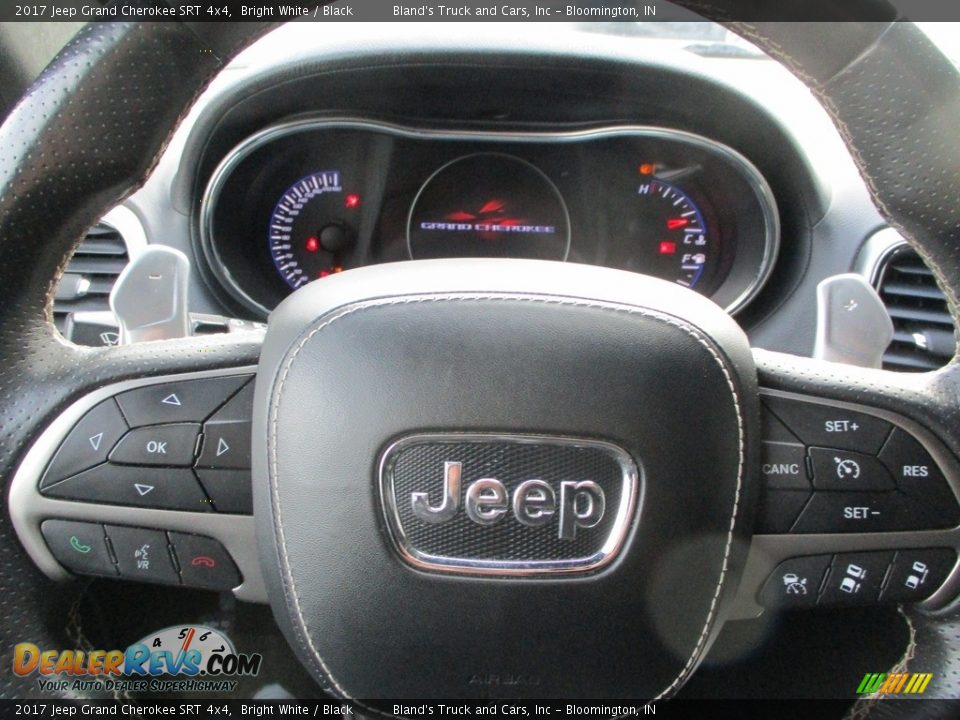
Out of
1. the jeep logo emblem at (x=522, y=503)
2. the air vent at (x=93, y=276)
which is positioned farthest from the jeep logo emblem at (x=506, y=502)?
the air vent at (x=93, y=276)

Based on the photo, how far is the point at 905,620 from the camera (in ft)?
3.55

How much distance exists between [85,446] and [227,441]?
0.48ft

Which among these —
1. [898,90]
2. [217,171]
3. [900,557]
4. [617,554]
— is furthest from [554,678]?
[217,171]

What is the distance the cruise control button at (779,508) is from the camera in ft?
3.09

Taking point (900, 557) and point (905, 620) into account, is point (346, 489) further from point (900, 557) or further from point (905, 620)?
point (905, 620)

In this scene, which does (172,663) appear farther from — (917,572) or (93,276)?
(93,276)

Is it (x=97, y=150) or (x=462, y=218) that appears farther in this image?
(x=462, y=218)

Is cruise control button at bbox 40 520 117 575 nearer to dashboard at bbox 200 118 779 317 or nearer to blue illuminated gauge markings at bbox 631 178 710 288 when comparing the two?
dashboard at bbox 200 118 779 317

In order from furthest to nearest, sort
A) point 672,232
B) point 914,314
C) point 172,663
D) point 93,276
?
1. point 672,232
2. point 93,276
3. point 914,314
4. point 172,663

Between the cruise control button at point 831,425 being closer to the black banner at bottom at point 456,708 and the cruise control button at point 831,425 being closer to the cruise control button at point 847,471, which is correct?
the cruise control button at point 847,471

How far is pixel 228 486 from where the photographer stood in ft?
3.11

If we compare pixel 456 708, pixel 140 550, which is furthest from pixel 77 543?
pixel 456 708

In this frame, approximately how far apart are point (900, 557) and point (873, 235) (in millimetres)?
1305

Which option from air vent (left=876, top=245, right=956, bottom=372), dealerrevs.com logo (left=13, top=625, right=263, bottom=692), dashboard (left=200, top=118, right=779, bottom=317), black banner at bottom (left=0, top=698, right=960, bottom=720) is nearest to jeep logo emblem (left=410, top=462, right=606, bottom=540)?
black banner at bottom (left=0, top=698, right=960, bottom=720)
